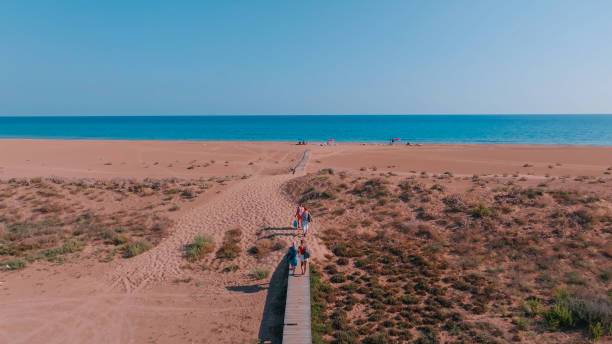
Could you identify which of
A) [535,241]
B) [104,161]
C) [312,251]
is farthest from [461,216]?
[104,161]

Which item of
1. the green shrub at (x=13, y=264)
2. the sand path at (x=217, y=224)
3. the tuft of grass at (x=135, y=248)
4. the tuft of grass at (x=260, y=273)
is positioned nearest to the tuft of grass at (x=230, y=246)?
the sand path at (x=217, y=224)

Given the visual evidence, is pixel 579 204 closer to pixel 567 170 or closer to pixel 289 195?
pixel 289 195

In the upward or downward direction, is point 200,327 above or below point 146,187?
below

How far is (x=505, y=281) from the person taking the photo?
13.4 m

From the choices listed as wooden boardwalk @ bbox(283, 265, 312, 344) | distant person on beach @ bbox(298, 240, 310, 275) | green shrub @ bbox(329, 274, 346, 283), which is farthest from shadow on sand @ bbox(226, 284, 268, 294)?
green shrub @ bbox(329, 274, 346, 283)

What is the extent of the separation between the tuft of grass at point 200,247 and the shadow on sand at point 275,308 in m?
3.95

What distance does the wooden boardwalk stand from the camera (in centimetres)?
962

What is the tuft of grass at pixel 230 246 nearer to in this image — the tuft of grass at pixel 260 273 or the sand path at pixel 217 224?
the sand path at pixel 217 224

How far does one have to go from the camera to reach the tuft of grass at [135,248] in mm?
16438

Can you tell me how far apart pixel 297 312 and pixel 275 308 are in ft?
5.24

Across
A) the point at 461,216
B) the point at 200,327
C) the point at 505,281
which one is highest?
the point at 461,216

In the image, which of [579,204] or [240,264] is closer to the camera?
[240,264]

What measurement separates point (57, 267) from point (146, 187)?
39.5ft

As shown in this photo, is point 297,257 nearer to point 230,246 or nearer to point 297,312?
point 297,312
